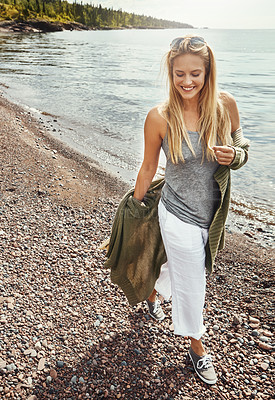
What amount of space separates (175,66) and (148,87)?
2340 centimetres

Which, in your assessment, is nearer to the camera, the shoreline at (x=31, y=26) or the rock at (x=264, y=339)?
the rock at (x=264, y=339)

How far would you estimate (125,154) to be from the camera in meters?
11.4

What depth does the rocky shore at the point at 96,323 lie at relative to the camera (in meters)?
3.30

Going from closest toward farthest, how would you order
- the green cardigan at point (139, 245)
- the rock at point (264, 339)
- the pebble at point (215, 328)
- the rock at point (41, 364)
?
the green cardigan at point (139, 245)
the rock at point (41, 364)
the rock at point (264, 339)
the pebble at point (215, 328)

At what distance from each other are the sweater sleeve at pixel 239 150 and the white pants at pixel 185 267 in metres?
0.68

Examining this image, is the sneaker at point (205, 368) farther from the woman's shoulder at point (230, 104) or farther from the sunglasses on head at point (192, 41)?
the sunglasses on head at point (192, 41)

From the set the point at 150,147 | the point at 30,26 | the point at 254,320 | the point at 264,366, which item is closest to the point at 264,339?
the point at 254,320

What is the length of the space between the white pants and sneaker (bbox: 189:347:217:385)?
17.4 inches

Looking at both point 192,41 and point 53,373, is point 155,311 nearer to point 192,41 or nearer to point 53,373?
point 53,373

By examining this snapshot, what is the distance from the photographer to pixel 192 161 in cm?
271

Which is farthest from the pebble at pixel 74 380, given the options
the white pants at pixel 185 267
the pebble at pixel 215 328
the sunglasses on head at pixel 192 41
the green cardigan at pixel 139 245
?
the sunglasses on head at pixel 192 41

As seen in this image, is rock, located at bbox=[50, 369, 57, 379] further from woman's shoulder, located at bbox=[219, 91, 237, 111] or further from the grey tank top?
woman's shoulder, located at bbox=[219, 91, 237, 111]

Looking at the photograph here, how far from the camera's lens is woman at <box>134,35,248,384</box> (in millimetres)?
2584

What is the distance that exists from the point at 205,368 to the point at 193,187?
2.12 meters
